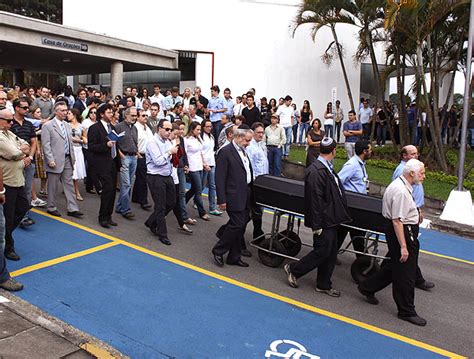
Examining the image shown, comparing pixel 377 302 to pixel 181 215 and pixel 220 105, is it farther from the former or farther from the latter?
pixel 220 105

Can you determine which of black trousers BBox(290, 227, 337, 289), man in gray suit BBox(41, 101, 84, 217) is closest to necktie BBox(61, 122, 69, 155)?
man in gray suit BBox(41, 101, 84, 217)

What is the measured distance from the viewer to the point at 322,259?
602cm

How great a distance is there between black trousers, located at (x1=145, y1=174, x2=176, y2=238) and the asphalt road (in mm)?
301

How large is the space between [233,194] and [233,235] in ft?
1.84

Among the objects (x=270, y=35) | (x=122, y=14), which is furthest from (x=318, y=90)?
(x=122, y=14)

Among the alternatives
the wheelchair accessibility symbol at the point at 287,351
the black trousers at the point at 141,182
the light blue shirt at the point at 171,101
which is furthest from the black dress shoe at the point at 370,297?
the light blue shirt at the point at 171,101

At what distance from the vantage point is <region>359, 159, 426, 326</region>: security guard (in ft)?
18.0

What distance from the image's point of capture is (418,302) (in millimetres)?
6262

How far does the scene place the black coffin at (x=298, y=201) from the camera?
6051 millimetres

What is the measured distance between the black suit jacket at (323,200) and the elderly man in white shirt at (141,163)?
4287 millimetres

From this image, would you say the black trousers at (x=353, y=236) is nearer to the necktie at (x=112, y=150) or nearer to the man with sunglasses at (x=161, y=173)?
the man with sunglasses at (x=161, y=173)

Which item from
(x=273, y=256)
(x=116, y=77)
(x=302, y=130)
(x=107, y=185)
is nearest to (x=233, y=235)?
(x=273, y=256)

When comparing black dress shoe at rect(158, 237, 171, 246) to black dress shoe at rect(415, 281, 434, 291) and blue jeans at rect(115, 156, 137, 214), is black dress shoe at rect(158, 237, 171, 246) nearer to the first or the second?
blue jeans at rect(115, 156, 137, 214)

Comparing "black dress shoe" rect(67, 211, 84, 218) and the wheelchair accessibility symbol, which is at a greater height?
"black dress shoe" rect(67, 211, 84, 218)
